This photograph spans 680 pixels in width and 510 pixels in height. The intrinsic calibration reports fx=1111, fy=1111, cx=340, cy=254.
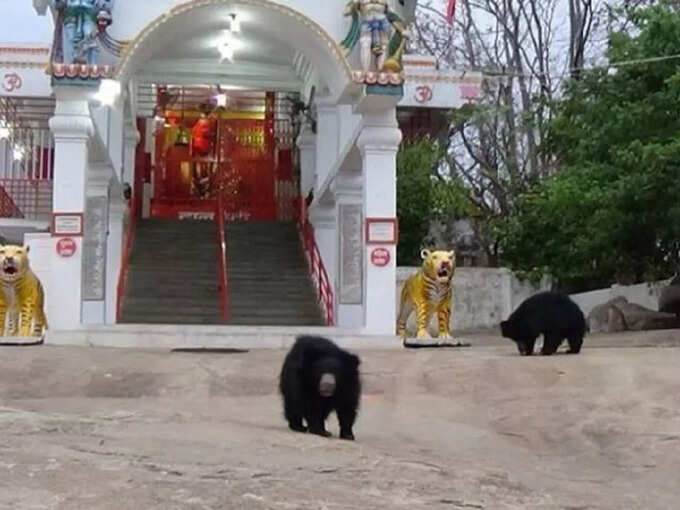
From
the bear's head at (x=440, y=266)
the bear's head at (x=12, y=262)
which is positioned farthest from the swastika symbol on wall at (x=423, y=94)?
the bear's head at (x=12, y=262)

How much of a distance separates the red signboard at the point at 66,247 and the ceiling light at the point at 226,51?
5.01 metres

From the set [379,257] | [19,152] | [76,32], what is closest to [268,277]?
[379,257]

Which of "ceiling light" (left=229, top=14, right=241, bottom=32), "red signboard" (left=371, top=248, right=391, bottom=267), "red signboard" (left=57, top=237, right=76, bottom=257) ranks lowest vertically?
"red signboard" (left=371, top=248, right=391, bottom=267)

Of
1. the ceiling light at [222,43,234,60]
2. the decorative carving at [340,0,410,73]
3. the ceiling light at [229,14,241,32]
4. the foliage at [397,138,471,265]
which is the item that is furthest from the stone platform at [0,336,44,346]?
the foliage at [397,138,471,265]

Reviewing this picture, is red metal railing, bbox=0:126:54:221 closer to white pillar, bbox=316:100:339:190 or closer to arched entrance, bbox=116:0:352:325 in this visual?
arched entrance, bbox=116:0:352:325

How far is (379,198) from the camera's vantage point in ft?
44.7

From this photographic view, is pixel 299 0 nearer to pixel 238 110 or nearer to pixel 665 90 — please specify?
pixel 665 90

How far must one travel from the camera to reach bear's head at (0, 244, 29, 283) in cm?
1234

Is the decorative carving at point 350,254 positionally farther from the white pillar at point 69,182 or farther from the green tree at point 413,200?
the green tree at point 413,200

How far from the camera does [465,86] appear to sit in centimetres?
2192

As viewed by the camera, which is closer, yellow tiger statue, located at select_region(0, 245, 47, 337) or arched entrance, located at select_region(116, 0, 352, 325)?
yellow tiger statue, located at select_region(0, 245, 47, 337)

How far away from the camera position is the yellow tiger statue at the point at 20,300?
12430mm

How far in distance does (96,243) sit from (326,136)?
4322 millimetres

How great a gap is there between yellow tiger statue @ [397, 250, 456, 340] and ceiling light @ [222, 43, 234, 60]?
555 centimetres
